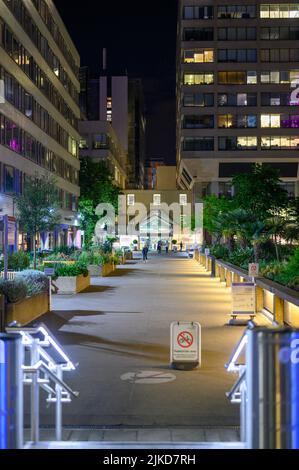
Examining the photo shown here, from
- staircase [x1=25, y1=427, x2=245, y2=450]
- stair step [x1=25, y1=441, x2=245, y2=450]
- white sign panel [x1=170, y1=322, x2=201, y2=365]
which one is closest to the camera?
stair step [x1=25, y1=441, x2=245, y2=450]

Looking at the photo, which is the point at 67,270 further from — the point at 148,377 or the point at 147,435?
the point at 147,435

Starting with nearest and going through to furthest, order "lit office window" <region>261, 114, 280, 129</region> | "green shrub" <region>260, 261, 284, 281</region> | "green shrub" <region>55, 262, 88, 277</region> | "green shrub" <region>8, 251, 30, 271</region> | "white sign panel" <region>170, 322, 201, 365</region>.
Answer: "white sign panel" <region>170, 322, 201, 365</region>, "green shrub" <region>260, 261, 284, 281</region>, "green shrub" <region>55, 262, 88, 277</region>, "green shrub" <region>8, 251, 30, 271</region>, "lit office window" <region>261, 114, 280, 129</region>

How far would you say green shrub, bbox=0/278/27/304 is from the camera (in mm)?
14711

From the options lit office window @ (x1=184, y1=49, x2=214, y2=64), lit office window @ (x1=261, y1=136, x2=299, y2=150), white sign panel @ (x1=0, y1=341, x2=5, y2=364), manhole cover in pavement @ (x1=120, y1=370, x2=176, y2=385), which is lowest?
manhole cover in pavement @ (x1=120, y1=370, x2=176, y2=385)

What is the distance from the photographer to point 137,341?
44.5ft

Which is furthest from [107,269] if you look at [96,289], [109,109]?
[109,109]

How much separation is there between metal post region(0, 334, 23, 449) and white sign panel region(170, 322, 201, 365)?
5760mm

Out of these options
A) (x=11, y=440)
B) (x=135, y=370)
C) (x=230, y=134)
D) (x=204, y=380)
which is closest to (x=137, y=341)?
(x=135, y=370)

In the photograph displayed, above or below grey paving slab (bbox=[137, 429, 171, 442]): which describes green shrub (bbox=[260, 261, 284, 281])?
above

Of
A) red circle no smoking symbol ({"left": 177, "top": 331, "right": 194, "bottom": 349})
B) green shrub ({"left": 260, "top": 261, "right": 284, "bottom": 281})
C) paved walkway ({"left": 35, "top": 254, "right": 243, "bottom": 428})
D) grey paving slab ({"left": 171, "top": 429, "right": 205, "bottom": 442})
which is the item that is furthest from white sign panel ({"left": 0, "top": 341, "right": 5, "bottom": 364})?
green shrub ({"left": 260, "top": 261, "right": 284, "bottom": 281})

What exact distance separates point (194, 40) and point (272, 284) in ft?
272

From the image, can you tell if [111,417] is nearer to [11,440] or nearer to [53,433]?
[53,433]

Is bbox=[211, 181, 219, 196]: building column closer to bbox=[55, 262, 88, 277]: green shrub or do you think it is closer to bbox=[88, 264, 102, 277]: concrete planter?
bbox=[88, 264, 102, 277]: concrete planter

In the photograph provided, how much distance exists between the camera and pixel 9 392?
4.93m
